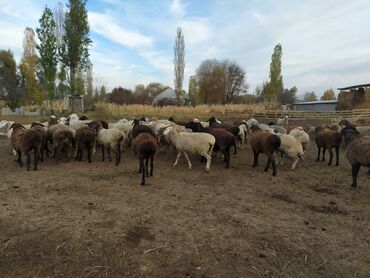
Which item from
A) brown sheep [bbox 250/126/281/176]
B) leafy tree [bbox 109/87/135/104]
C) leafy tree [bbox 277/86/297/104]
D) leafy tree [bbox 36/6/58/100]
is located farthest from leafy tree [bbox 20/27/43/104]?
leafy tree [bbox 277/86/297/104]

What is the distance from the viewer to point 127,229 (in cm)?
553

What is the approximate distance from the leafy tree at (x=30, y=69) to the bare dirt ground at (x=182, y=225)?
32538 millimetres

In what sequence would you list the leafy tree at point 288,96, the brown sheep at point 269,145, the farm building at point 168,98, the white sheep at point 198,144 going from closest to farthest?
1. the brown sheep at point 269,145
2. the white sheep at point 198,144
3. the farm building at point 168,98
4. the leafy tree at point 288,96

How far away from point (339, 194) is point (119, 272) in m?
6.25

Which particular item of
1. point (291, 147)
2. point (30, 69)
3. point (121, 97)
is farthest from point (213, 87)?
point (291, 147)

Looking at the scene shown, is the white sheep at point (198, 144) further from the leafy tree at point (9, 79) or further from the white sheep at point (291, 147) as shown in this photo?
the leafy tree at point (9, 79)

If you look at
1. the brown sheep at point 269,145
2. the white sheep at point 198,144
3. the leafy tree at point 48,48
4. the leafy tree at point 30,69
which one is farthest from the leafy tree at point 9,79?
the brown sheep at point 269,145

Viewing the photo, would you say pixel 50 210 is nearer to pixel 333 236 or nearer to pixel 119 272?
pixel 119 272

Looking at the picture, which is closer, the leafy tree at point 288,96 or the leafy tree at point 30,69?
the leafy tree at point 30,69

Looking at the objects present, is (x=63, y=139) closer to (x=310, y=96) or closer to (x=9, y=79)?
(x=9, y=79)

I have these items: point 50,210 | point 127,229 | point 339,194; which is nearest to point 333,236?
point 339,194

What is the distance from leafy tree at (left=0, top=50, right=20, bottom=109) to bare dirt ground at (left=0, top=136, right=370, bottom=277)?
37.7m

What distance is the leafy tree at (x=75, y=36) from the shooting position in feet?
102

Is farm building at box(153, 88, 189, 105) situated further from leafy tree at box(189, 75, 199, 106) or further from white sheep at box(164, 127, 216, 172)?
white sheep at box(164, 127, 216, 172)
